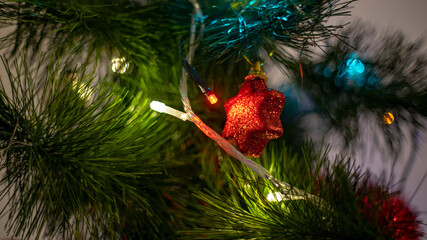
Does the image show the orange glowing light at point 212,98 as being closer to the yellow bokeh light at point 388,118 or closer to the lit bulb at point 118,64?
the lit bulb at point 118,64

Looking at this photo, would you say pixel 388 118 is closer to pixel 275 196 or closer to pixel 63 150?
pixel 275 196

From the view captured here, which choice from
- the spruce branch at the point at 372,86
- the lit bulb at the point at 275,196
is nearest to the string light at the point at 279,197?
the lit bulb at the point at 275,196

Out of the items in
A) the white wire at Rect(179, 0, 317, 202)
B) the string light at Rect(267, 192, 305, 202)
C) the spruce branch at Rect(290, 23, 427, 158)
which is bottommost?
the string light at Rect(267, 192, 305, 202)

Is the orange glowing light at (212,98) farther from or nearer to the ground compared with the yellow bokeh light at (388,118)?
nearer to the ground

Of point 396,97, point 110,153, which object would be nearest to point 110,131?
point 110,153

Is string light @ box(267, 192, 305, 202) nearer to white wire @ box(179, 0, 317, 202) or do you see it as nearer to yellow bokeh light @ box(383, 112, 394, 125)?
white wire @ box(179, 0, 317, 202)

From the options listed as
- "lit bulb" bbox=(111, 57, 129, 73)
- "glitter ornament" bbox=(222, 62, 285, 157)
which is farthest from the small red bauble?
"lit bulb" bbox=(111, 57, 129, 73)

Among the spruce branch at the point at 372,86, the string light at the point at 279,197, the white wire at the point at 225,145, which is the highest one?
the spruce branch at the point at 372,86

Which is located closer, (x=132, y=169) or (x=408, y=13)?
(x=132, y=169)

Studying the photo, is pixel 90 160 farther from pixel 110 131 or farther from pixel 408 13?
pixel 408 13
